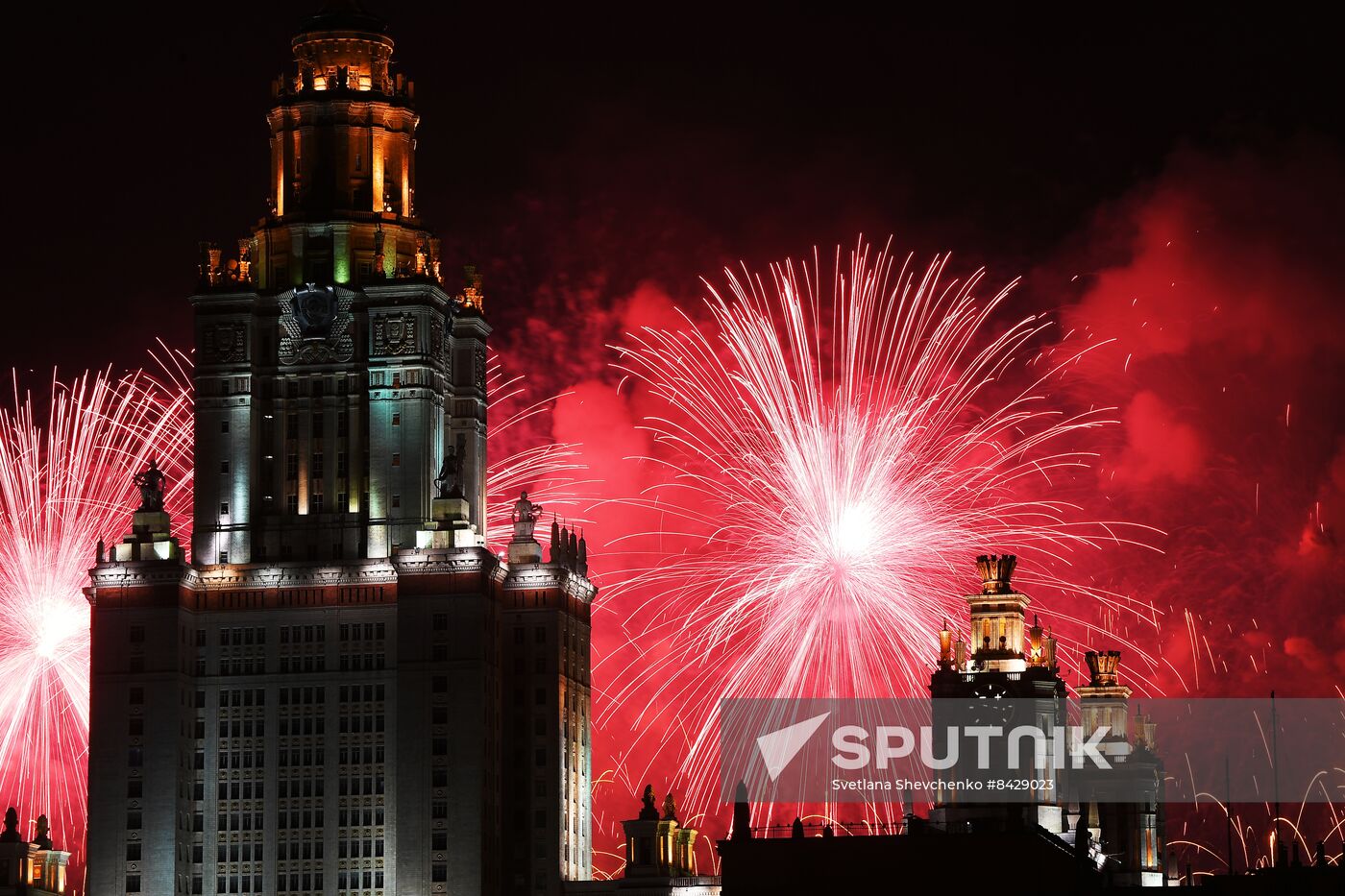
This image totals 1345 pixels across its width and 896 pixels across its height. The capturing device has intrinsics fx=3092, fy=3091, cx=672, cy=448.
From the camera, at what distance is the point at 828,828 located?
198 m

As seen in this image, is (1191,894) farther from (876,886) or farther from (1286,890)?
(876,886)

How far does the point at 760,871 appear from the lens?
196 metres

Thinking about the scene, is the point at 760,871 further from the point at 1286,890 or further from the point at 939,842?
the point at 1286,890

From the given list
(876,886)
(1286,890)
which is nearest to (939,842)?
(876,886)

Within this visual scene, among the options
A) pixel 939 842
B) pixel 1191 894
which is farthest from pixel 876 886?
pixel 1191 894

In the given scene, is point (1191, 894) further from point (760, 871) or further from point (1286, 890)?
point (760, 871)

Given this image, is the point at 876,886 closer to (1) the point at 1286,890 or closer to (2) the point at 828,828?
(2) the point at 828,828

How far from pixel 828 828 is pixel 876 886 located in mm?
5397

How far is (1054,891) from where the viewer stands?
191 meters

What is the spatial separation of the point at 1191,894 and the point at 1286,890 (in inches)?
235

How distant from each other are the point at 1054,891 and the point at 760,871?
61.3 feet

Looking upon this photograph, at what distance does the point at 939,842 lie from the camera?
640 ft

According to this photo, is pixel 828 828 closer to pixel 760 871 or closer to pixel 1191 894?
pixel 760 871

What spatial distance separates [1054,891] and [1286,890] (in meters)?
14.2
